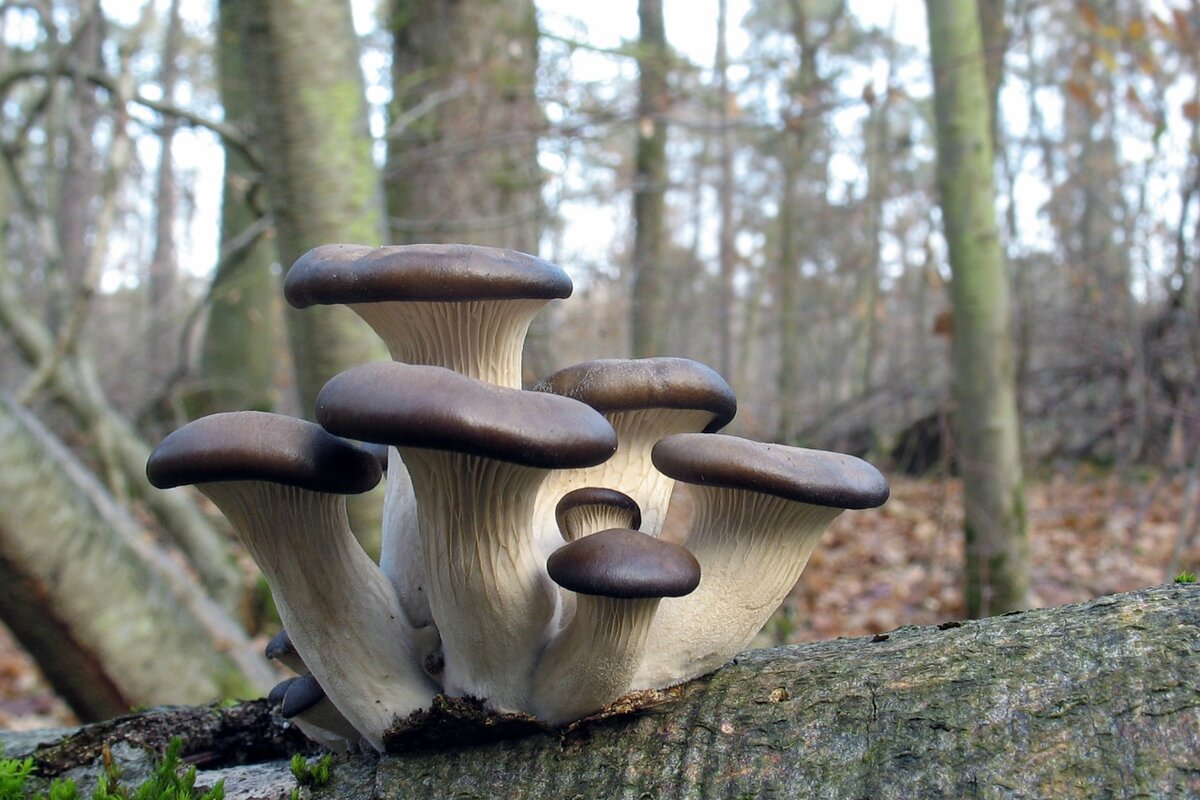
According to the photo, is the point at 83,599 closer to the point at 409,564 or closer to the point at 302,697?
the point at 302,697

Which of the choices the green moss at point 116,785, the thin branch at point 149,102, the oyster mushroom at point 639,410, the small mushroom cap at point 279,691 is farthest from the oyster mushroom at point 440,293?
the thin branch at point 149,102

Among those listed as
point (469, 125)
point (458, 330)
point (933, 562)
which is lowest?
point (933, 562)

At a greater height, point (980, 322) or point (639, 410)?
point (980, 322)

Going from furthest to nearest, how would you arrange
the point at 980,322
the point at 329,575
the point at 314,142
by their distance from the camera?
the point at 980,322, the point at 314,142, the point at 329,575

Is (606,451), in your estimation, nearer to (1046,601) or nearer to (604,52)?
(604,52)

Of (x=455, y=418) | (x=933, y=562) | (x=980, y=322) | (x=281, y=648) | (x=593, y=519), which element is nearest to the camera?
(x=455, y=418)

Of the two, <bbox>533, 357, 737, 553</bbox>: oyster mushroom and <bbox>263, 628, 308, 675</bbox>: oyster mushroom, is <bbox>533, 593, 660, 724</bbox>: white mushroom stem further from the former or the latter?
<bbox>263, 628, 308, 675</bbox>: oyster mushroom

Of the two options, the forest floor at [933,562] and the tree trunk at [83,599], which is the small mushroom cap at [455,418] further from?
the forest floor at [933,562]

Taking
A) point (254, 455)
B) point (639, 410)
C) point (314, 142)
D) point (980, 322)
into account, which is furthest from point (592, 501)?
point (980, 322)
